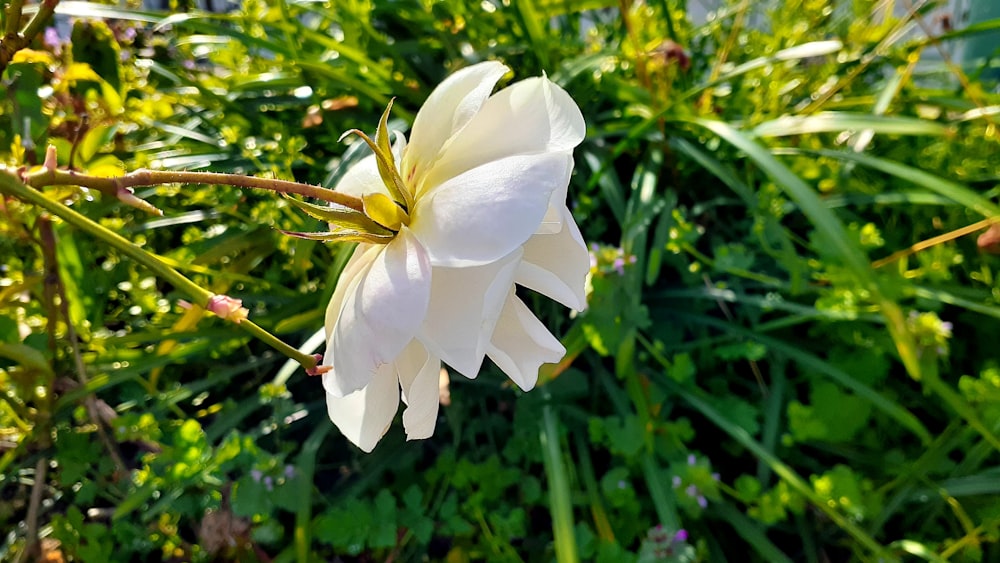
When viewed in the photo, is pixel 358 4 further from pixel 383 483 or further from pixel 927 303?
pixel 927 303

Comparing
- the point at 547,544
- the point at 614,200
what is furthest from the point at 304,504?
the point at 614,200

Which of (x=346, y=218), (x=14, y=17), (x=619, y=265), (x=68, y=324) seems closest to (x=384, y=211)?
(x=346, y=218)

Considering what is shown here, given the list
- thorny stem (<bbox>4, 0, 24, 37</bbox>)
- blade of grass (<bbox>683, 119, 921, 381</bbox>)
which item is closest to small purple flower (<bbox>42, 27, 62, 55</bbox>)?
Answer: thorny stem (<bbox>4, 0, 24, 37</bbox>)

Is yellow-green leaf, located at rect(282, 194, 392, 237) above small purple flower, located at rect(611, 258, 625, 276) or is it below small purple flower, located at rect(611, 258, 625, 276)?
above

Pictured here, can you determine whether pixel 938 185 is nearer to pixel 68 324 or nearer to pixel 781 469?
pixel 781 469

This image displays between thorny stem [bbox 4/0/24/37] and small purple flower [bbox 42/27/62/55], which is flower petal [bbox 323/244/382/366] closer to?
thorny stem [bbox 4/0/24/37]

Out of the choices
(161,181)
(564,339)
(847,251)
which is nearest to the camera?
(161,181)

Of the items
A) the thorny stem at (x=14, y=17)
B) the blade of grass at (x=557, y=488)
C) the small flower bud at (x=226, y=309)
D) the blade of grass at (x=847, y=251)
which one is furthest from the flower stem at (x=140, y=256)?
the blade of grass at (x=847, y=251)
